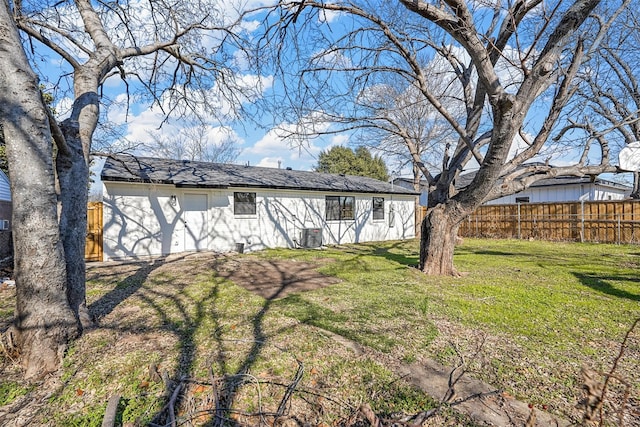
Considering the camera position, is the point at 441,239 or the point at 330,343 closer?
the point at 330,343

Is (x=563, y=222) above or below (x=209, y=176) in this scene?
below

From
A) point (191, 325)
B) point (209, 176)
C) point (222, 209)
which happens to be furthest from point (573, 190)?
point (191, 325)

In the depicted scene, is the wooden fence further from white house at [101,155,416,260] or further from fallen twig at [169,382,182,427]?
fallen twig at [169,382,182,427]

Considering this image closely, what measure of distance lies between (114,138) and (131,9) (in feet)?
10.9

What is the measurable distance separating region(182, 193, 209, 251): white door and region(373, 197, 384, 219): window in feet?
25.8

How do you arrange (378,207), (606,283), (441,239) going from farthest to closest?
(378,207)
(441,239)
(606,283)

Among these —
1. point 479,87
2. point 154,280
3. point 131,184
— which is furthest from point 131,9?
point 479,87

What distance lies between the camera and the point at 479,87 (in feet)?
21.3

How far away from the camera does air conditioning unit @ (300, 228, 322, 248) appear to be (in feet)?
39.3

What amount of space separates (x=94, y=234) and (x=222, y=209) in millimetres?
3818

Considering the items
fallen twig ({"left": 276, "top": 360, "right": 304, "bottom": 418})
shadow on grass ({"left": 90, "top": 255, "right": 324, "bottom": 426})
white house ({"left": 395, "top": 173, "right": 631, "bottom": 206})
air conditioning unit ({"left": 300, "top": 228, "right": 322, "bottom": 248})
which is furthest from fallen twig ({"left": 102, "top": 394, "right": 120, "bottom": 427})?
white house ({"left": 395, "top": 173, "right": 631, "bottom": 206})

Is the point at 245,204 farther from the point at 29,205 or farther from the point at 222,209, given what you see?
the point at 29,205

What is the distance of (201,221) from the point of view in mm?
10789

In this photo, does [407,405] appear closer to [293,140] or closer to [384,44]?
[293,140]
